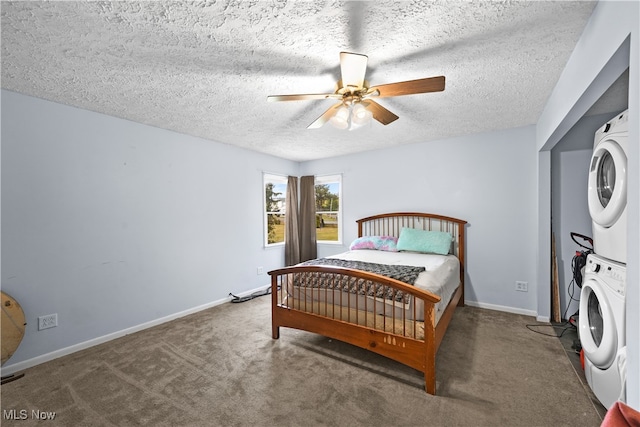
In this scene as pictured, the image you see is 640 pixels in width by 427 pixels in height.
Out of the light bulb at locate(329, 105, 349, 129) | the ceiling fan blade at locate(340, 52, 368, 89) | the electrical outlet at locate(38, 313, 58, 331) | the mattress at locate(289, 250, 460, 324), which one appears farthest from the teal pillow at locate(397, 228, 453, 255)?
the electrical outlet at locate(38, 313, 58, 331)

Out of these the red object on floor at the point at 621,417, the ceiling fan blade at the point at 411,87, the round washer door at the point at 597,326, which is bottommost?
the round washer door at the point at 597,326

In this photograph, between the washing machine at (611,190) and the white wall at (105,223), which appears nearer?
the washing machine at (611,190)

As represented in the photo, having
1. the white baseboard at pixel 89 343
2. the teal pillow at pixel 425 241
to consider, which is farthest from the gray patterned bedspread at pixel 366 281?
the white baseboard at pixel 89 343

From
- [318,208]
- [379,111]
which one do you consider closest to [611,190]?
[379,111]

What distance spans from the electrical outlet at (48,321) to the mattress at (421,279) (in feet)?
6.98

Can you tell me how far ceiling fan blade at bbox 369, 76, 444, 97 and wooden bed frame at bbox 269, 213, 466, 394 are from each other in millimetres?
1359

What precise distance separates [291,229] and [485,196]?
10.3 feet

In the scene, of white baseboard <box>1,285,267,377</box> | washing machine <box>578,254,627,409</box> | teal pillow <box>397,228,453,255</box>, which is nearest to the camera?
washing machine <box>578,254,627,409</box>

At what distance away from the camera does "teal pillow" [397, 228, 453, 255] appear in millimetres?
3463

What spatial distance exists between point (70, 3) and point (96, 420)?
7.84ft

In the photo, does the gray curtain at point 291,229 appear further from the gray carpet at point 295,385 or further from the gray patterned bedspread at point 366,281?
the gray patterned bedspread at point 366,281

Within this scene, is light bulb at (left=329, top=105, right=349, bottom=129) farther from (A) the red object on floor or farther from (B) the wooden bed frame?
(A) the red object on floor

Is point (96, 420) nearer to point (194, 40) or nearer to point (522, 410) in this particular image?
point (194, 40)

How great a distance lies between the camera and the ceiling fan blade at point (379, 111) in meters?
2.05
